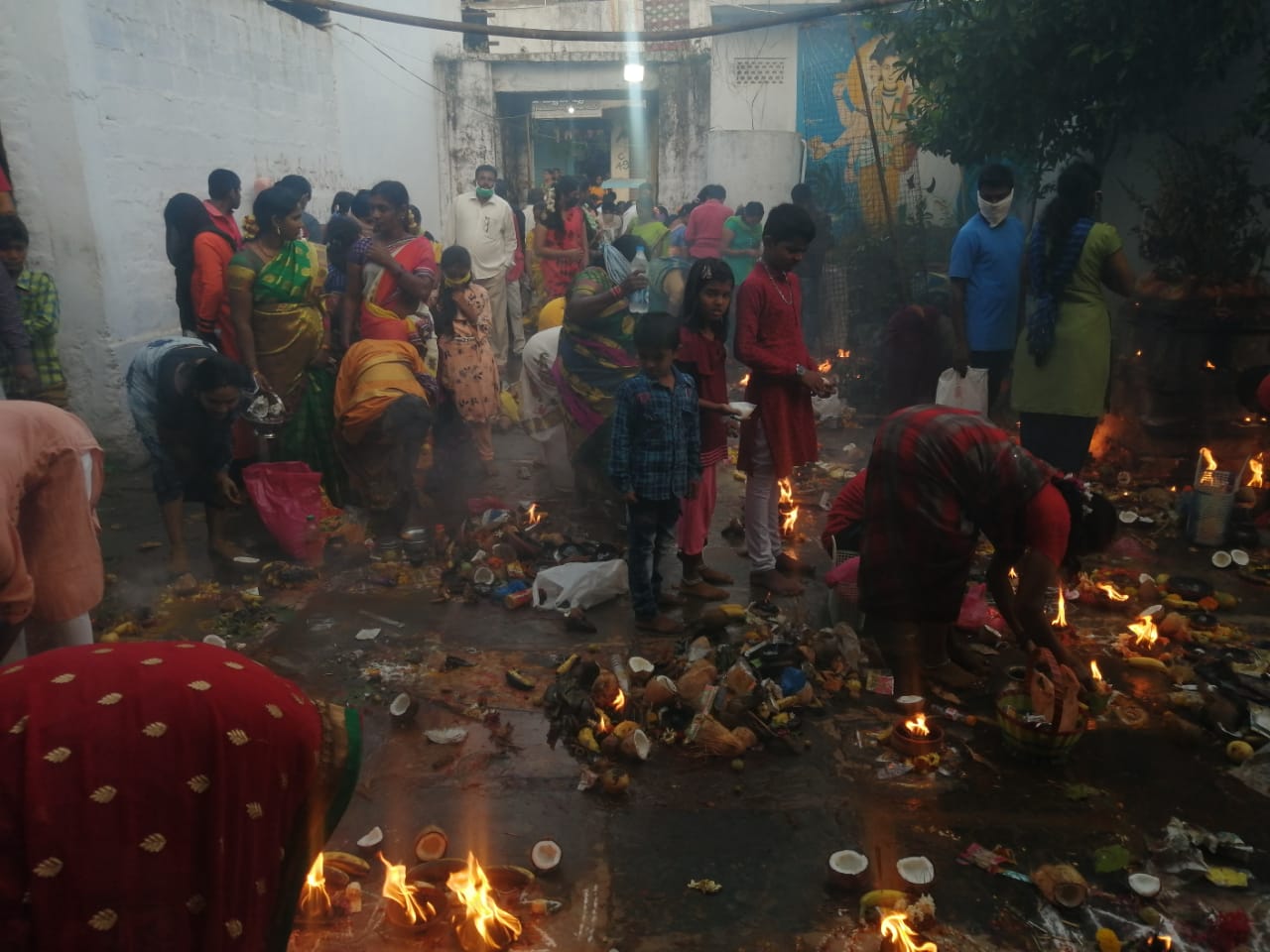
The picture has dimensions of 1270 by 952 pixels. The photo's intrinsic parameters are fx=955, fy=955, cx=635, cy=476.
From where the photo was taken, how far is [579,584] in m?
5.44

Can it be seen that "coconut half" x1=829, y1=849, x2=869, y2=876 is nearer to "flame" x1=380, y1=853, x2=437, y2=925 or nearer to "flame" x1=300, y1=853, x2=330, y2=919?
"flame" x1=380, y1=853, x2=437, y2=925

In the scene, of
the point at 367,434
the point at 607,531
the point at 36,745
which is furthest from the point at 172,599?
the point at 36,745

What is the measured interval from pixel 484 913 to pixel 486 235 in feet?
29.7

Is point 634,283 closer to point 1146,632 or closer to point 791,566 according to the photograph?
point 791,566

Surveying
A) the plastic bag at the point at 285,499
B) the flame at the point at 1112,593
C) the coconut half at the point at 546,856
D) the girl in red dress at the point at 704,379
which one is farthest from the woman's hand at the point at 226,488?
the flame at the point at 1112,593

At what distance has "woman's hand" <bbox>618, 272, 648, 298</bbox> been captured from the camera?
Answer: 21.2 feet

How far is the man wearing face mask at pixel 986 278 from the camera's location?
622 cm

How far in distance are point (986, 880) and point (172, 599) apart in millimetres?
4558

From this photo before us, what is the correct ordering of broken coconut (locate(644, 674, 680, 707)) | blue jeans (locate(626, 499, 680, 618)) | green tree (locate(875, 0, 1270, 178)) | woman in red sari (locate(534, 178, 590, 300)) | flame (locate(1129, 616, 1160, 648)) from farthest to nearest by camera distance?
woman in red sari (locate(534, 178, 590, 300)) → green tree (locate(875, 0, 1270, 178)) → blue jeans (locate(626, 499, 680, 618)) → flame (locate(1129, 616, 1160, 648)) → broken coconut (locate(644, 674, 680, 707))

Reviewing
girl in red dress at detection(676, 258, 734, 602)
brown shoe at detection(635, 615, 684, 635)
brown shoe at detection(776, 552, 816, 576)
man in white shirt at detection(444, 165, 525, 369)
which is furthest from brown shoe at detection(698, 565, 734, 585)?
man in white shirt at detection(444, 165, 525, 369)

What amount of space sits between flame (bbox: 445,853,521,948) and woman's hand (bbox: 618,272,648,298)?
14.0 ft

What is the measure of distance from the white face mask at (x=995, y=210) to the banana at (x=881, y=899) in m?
4.58

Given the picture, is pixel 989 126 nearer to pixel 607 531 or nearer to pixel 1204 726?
pixel 607 531

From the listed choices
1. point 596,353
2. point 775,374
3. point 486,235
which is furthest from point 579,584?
point 486,235
